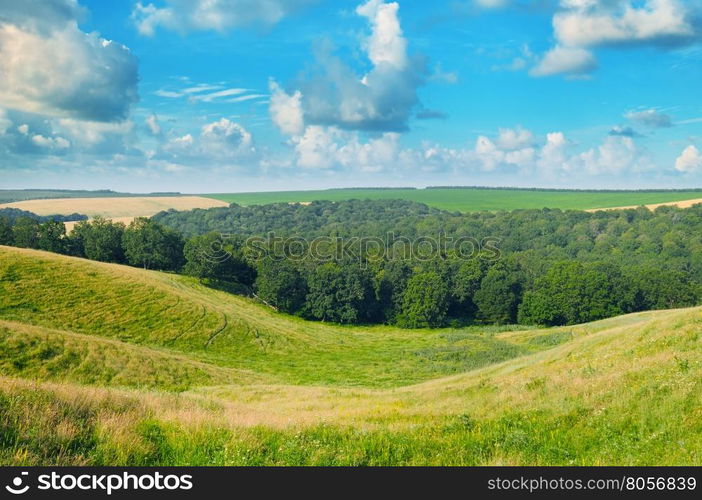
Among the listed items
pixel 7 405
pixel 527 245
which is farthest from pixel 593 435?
pixel 527 245

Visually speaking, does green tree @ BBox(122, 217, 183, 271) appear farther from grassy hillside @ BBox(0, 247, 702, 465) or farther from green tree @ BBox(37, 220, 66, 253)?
grassy hillside @ BBox(0, 247, 702, 465)

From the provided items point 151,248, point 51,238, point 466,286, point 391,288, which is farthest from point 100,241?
point 466,286

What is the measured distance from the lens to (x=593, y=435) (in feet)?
33.7

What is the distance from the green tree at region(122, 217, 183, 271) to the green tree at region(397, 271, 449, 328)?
59945mm

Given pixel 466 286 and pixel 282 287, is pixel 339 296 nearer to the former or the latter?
pixel 282 287

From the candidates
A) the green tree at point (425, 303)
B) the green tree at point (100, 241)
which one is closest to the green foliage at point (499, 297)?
the green tree at point (425, 303)

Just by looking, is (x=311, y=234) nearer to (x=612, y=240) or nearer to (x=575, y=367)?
(x=612, y=240)

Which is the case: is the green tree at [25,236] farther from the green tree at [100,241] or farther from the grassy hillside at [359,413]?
the grassy hillside at [359,413]

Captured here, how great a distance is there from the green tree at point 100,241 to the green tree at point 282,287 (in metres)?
37.2

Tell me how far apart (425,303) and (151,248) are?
6732 cm

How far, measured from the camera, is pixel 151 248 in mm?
106562

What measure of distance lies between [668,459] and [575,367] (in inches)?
402

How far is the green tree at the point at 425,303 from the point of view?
319 feet
